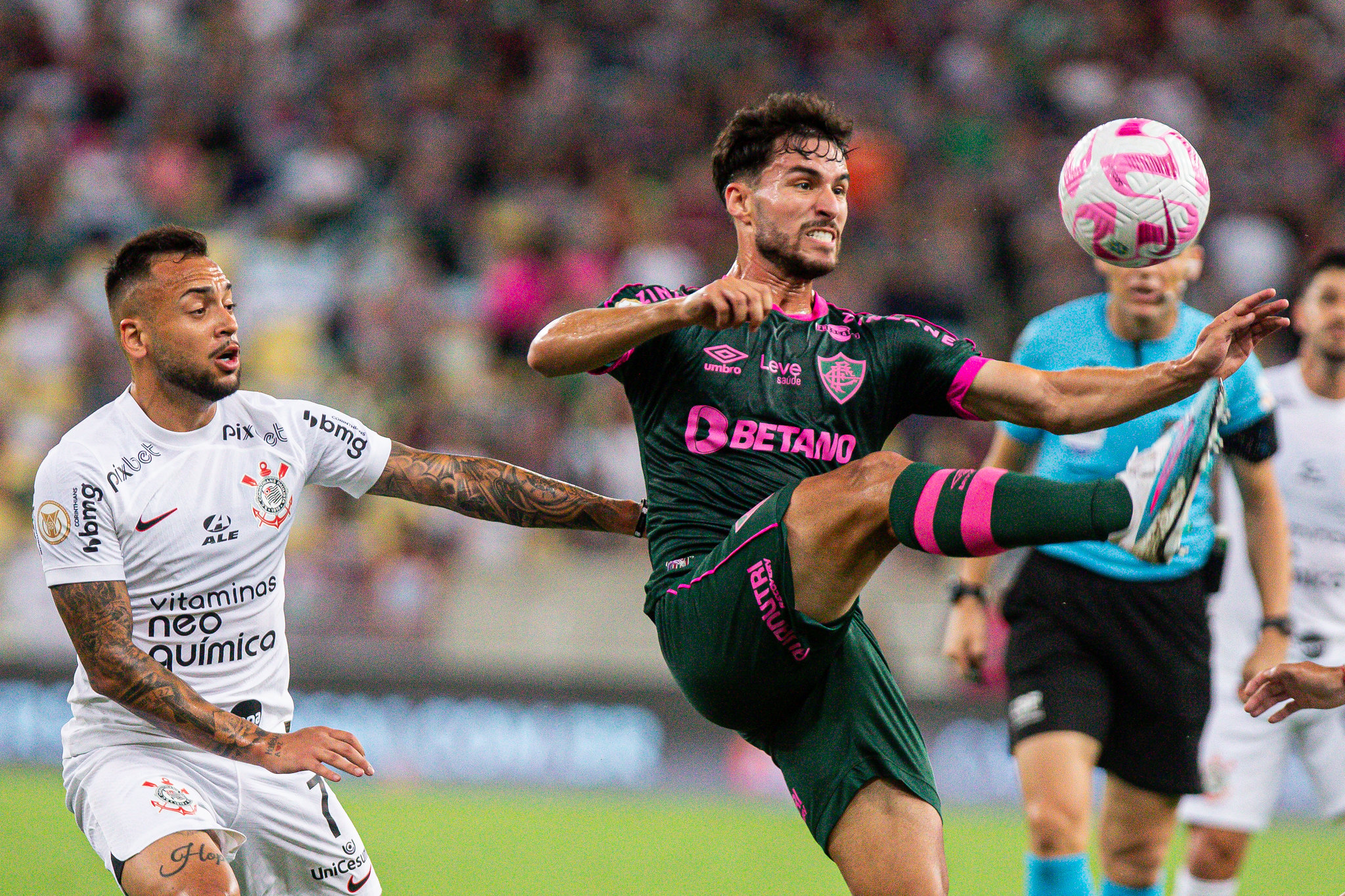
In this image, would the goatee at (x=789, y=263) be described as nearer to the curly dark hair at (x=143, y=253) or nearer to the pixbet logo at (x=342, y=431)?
the pixbet logo at (x=342, y=431)

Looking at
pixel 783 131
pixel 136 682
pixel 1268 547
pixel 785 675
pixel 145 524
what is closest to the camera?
pixel 136 682

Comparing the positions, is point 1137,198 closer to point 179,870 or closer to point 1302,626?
point 1302,626

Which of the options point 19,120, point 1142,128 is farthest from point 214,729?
point 19,120

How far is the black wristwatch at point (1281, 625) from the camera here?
19.2 ft

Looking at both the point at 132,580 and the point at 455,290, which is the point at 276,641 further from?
the point at 455,290

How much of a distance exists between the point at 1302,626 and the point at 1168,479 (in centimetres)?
338

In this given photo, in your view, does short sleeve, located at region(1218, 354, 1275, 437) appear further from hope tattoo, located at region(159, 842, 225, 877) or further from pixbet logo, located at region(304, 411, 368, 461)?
hope tattoo, located at region(159, 842, 225, 877)

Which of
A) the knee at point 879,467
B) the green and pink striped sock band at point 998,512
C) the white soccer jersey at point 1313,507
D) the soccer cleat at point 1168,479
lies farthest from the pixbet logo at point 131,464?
the white soccer jersey at point 1313,507

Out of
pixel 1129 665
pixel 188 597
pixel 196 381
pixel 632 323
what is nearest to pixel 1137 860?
pixel 1129 665

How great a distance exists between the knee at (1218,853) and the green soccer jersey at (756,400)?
9.11 feet

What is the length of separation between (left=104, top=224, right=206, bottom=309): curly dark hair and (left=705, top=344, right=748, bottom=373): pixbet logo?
1573mm

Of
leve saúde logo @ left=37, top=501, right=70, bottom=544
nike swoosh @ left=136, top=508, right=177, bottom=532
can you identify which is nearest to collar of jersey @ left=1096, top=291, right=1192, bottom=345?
nike swoosh @ left=136, top=508, right=177, bottom=532

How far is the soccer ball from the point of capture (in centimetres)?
457

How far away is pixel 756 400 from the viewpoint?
181 inches
